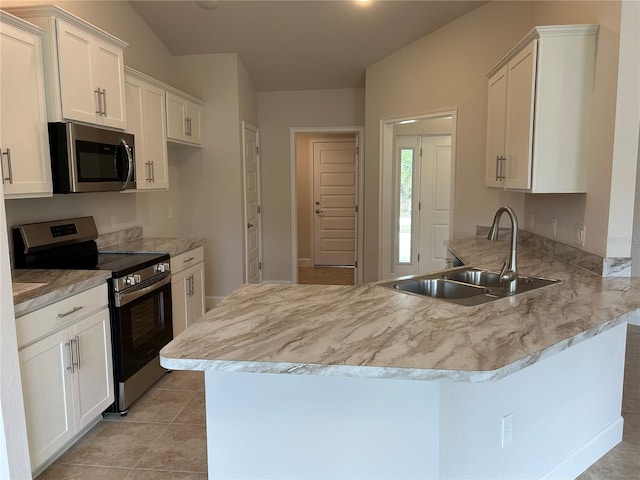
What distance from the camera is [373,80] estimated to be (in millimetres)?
5086

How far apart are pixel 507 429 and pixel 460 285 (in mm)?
707

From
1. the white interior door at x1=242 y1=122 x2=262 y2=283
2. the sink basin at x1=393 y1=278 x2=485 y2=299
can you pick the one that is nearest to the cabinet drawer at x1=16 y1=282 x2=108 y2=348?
the sink basin at x1=393 y1=278 x2=485 y2=299

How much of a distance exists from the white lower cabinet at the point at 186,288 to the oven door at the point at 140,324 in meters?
0.15

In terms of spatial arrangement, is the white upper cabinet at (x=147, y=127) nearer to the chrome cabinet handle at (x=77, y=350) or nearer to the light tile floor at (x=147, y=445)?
the chrome cabinet handle at (x=77, y=350)

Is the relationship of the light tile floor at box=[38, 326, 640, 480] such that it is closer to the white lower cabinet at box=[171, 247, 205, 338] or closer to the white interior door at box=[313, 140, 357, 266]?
the white lower cabinet at box=[171, 247, 205, 338]

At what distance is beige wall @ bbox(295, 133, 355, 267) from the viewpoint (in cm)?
737

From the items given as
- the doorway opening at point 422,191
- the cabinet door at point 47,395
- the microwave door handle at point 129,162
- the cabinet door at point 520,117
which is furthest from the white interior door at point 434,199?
the cabinet door at point 47,395

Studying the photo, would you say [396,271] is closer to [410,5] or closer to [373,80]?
[373,80]

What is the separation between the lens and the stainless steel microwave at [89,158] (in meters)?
2.51

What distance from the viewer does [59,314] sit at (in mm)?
2160

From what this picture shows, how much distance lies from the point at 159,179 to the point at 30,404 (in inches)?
87.6

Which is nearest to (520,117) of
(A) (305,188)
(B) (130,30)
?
(B) (130,30)

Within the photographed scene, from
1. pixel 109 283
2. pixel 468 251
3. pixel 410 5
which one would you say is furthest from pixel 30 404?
pixel 410 5

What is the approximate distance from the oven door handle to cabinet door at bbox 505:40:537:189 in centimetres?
240
